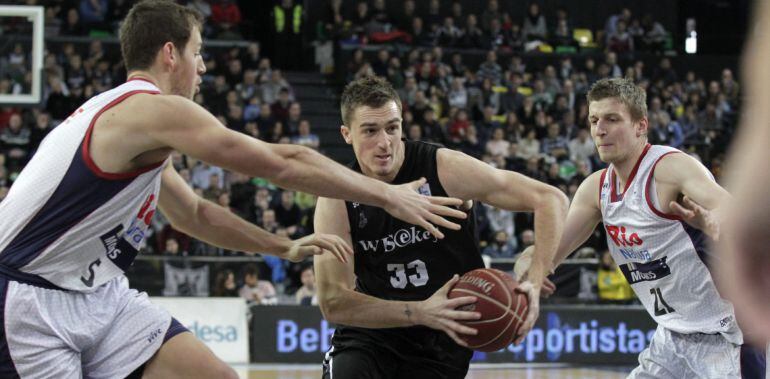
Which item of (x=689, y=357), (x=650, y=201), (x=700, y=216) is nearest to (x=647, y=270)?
(x=650, y=201)

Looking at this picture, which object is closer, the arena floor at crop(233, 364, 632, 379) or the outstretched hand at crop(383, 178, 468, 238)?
the outstretched hand at crop(383, 178, 468, 238)

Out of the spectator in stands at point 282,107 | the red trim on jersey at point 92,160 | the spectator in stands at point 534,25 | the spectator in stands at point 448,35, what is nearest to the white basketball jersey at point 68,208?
the red trim on jersey at point 92,160

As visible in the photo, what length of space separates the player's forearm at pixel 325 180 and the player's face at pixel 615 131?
2223mm

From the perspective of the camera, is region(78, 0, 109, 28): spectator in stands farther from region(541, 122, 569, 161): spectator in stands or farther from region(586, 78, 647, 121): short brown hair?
region(586, 78, 647, 121): short brown hair

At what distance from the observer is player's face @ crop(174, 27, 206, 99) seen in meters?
4.20

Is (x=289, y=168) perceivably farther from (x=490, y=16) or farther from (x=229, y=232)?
(x=490, y=16)

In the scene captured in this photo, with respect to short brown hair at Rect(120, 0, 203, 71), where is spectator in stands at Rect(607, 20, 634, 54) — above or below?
below

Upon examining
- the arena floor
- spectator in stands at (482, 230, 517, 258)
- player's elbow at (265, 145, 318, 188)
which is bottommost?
the arena floor

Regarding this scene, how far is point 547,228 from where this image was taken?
4816mm

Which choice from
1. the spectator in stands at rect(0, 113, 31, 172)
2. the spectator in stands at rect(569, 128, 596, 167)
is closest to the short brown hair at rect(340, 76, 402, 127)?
the spectator in stands at rect(0, 113, 31, 172)

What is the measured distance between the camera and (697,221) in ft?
16.3

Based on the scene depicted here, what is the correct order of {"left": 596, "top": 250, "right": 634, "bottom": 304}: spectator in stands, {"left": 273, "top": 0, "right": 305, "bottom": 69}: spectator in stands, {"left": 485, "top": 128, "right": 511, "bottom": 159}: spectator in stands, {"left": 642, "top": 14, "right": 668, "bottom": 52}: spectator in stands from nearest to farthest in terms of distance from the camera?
{"left": 596, "top": 250, "right": 634, "bottom": 304}: spectator in stands < {"left": 485, "top": 128, "right": 511, "bottom": 159}: spectator in stands < {"left": 273, "top": 0, "right": 305, "bottom": 69}: spectator in stands < {"left": 642, "top": 14, "right": 668, "bottom": 52}: spectator in stands

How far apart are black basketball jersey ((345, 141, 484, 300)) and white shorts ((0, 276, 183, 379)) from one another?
3.84 feet

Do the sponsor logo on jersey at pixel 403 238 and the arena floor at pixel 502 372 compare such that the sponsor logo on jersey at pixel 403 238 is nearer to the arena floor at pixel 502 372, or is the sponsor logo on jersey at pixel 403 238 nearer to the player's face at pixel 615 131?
the player's face at pixel 615 131
